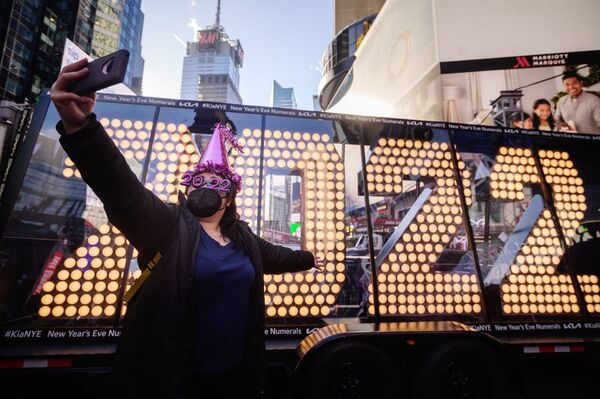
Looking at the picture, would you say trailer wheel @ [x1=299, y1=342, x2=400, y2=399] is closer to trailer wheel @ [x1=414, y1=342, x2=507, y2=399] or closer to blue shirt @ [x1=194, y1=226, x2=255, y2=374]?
trailer wheel @ [x1=414, y1=342, x2=507, y2=399]

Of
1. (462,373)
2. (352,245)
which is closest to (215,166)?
(352,245)

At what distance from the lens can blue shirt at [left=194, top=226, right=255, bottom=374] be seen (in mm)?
1745

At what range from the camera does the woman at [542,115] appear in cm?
1190

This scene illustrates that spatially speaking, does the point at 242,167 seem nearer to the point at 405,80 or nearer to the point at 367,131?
the point at 367,131

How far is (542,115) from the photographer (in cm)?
1197

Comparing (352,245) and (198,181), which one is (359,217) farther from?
(198,181)

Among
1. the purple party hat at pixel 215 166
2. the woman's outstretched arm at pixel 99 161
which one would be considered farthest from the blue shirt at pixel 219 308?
the purple party hat at pixel 215 166

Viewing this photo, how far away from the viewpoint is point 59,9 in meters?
50.0

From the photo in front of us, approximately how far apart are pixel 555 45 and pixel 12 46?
60236mm

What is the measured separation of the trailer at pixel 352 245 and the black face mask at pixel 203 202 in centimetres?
172

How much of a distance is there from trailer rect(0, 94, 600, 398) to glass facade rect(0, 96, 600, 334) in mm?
19

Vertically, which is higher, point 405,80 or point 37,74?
point 37,74

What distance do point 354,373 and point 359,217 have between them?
1935 millimetres

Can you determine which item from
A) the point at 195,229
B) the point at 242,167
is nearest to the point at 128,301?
the point at 195,229
